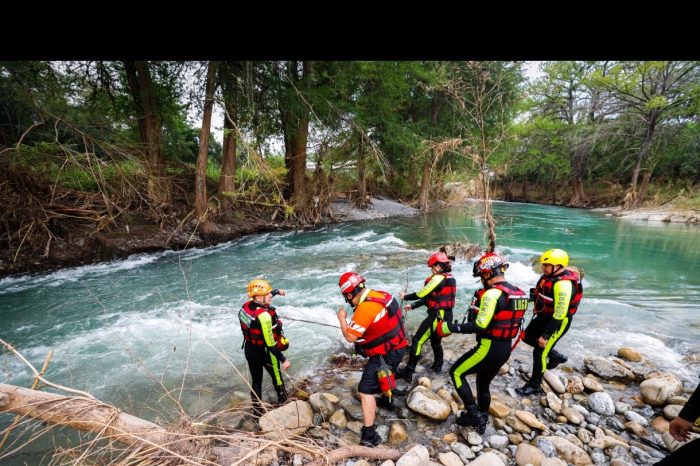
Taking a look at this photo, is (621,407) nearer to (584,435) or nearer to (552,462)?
(584,435)

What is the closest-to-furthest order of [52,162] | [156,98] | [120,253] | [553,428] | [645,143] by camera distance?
[553,428] → [52,162] → [120,253] → [156,98] → [645,143]

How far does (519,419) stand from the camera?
11.7ft

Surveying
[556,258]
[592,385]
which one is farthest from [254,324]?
[592,385]

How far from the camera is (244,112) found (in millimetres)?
11148

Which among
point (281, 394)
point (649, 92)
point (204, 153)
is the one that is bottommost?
point (281, 394)

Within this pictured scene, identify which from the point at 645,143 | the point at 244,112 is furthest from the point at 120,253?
the point at 645,143

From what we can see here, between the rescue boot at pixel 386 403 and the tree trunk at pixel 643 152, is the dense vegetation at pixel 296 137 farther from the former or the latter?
the rescue boot at pixel 386 403

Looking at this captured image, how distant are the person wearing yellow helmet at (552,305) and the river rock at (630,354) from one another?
1930 millimetres

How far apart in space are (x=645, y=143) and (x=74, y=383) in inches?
1264

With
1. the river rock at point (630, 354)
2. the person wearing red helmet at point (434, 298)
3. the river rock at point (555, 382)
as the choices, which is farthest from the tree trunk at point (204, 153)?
the river rock at point (630, 354)

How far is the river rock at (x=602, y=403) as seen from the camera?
145 inches

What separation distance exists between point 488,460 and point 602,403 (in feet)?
6.75

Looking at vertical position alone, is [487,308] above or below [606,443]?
above
